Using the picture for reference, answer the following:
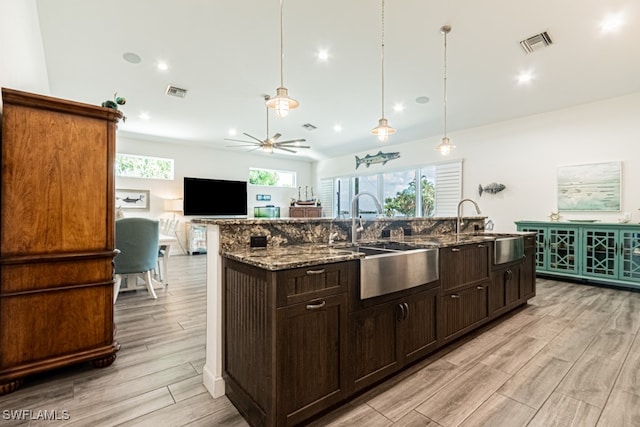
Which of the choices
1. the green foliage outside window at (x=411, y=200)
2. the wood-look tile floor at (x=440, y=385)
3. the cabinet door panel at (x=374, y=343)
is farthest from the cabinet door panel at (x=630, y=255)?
the cabinet door panel at (x=374, y=343)

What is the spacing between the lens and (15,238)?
1753 millimetres

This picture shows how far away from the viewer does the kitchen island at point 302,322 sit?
4.48 ft

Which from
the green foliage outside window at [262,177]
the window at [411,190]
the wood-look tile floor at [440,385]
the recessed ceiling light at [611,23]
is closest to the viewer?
the wood-look tile floor at [440,385]

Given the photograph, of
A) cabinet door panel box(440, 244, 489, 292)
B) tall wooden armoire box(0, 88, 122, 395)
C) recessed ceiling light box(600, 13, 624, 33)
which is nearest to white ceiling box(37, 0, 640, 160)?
recessed ceiling light box(600, 13, 624, 33)

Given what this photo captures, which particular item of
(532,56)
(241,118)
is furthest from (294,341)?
(241,118)

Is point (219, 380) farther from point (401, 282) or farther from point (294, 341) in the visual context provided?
point (401, 282)

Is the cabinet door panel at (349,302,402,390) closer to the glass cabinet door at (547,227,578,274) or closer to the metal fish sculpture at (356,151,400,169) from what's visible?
the glass cabinet door at (547,227,578,274)

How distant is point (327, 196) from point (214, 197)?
3519 millimetres

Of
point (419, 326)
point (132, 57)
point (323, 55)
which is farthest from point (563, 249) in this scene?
point (132, 57)

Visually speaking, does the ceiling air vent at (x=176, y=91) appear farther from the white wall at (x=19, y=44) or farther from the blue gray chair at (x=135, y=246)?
the blue gray chair at (x=135, y=246)

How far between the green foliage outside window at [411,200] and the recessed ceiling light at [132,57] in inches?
205

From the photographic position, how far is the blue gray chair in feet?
11.2

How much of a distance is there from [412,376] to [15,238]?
265 centimetres

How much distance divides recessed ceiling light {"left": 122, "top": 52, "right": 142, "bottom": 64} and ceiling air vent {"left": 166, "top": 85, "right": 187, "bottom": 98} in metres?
0.69
